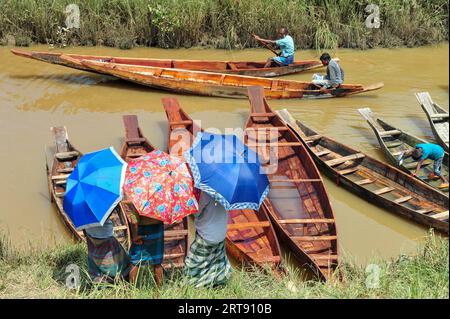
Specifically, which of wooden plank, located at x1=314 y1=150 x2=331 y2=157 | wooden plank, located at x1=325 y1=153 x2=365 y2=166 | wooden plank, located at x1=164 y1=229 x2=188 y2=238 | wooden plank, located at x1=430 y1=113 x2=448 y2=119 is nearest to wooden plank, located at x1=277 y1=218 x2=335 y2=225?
wooden plank, located at x1=164 y1=229 x2=188 y2=238

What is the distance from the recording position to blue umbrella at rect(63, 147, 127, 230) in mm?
3912

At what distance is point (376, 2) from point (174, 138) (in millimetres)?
8747

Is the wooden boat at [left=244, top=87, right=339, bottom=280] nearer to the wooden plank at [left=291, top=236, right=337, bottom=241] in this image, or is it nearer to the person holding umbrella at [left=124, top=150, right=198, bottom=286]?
the wooden plank at [left=291, top=236, right=337, bottom=241]

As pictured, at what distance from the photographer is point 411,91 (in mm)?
11656

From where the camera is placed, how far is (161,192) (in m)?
3.94

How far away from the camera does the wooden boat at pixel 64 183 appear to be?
20.4 feet

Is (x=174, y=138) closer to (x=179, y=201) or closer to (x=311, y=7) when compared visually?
(x=179, y=201)

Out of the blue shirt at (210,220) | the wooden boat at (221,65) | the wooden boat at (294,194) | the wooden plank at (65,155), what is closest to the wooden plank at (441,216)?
the wooden boat at (294,194)

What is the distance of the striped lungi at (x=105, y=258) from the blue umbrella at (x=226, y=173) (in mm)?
1015

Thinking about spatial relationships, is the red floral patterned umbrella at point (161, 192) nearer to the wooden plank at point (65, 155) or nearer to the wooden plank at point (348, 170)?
the wooden plank at point (65, 155)

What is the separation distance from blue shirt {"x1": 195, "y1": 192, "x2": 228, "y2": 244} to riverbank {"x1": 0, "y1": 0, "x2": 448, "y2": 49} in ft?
34.1

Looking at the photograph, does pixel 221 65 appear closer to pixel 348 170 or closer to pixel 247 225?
pixel 348 170

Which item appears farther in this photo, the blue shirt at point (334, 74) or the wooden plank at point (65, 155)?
the blue shirt at point (334, 74)
